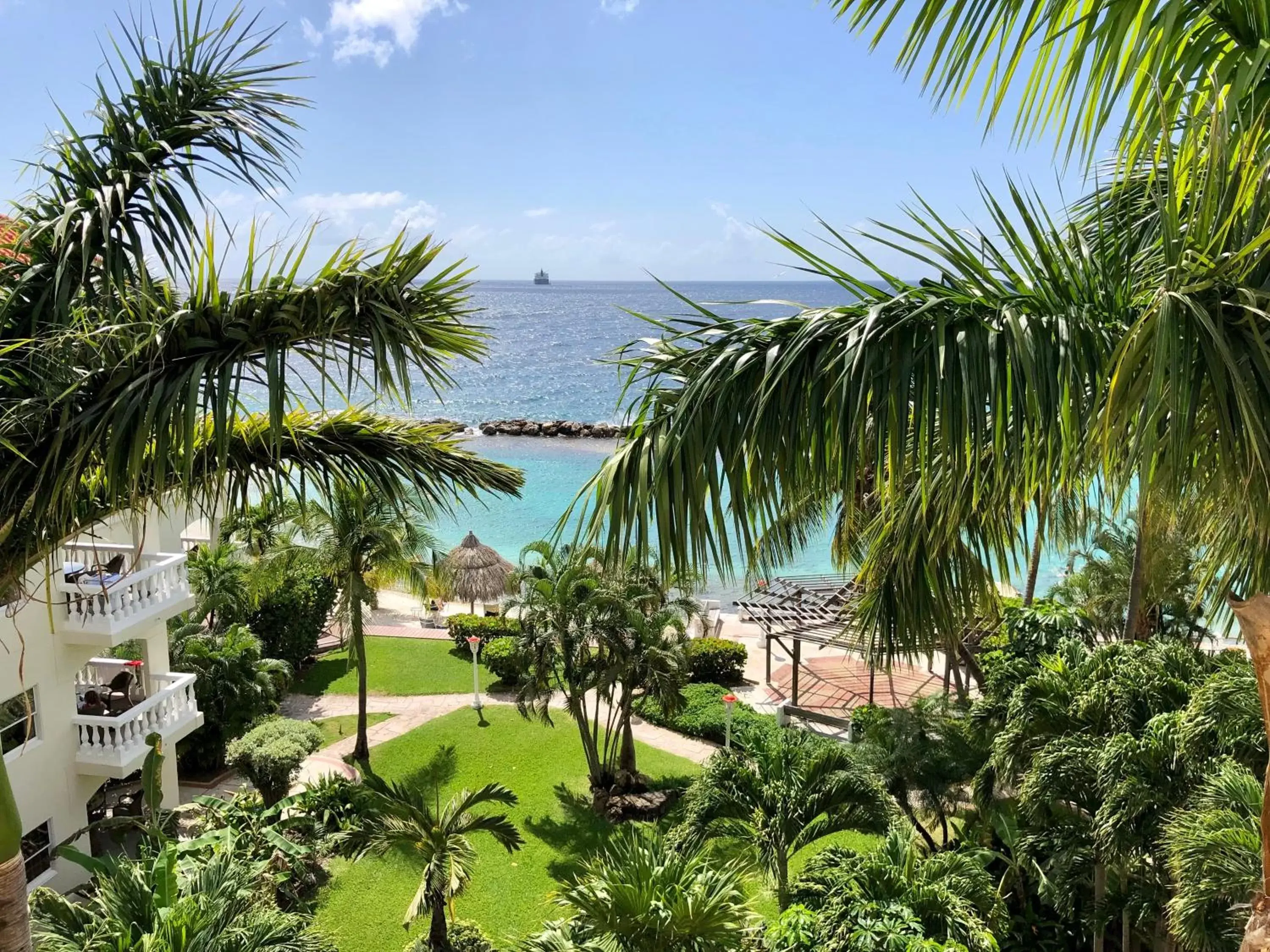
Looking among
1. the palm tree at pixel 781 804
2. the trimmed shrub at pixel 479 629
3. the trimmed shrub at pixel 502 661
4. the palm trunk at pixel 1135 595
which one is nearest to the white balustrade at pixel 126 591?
the palm tree at pixel 781 804

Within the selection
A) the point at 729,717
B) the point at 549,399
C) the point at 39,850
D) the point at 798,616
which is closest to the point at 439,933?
the point at 39,850

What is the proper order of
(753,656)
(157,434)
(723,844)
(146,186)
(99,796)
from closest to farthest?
1. (157,434)
2. (146,186)
3. (723,844)
4. (99,796)
5. (753,656)

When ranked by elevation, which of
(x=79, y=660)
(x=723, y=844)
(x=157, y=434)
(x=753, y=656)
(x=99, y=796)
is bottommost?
(x=753, y=656)

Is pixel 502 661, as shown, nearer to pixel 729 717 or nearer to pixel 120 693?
pixel 729 717

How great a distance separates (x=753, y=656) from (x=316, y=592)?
1176cm

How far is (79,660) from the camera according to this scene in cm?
1223

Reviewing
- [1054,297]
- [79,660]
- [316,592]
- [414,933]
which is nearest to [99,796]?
[79,660]

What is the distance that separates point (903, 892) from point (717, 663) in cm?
1494

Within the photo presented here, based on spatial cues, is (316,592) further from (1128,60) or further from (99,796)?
(1128,60)

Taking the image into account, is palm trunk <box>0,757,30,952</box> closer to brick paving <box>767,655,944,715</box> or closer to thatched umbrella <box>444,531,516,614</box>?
brick paving <box>767,655,944,715</box>

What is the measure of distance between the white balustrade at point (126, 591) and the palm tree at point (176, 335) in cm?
709

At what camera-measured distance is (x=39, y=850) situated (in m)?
11.5

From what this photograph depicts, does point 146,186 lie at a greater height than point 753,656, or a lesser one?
greater

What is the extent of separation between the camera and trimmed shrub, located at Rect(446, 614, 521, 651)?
24.0 m
